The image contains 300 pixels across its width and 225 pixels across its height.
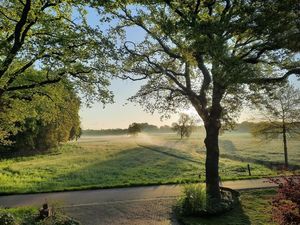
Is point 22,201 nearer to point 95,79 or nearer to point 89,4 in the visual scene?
point 95,79

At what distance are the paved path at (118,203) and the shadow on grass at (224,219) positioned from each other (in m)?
0.69

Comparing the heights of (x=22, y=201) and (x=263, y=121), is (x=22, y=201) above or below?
below

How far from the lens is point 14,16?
57.5 ft

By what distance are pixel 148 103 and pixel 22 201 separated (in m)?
8.85

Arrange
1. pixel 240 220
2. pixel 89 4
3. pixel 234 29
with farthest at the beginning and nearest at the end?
pixel 89 4
pixel 240 220
pixel 234 29

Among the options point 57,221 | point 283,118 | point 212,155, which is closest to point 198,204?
point 212,155

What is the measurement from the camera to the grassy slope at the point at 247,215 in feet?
47.6

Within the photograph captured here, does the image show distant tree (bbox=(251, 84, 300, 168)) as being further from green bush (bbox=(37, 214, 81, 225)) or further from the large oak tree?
green bush (bbox=(37, 214, 81, 225))

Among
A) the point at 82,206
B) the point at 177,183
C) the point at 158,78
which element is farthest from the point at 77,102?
the point at 177,183

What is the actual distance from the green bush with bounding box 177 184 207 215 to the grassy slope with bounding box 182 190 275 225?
0.56 m

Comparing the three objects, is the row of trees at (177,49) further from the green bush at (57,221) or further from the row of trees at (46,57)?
the green bush at (57,221)

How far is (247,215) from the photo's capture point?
1562cm

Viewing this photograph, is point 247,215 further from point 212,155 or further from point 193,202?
point 212,155

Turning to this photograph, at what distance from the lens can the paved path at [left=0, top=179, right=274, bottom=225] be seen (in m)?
14.5
